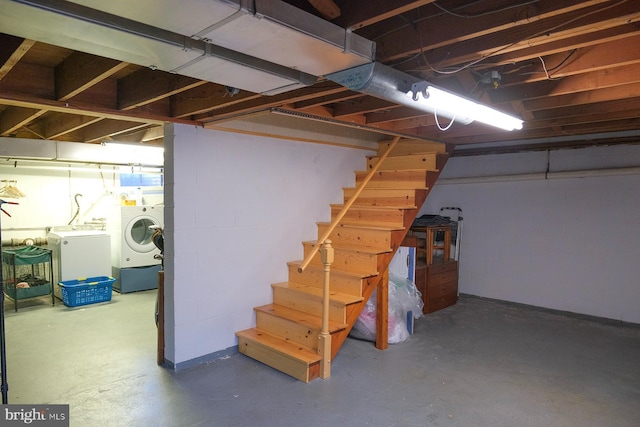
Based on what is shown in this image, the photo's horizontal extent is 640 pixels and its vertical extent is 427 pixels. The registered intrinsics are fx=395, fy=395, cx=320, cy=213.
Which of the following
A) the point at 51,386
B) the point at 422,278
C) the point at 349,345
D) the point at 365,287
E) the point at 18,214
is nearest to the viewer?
the point at 51,386

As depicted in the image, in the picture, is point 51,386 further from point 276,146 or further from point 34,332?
point 276,146

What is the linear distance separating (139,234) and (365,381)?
467cm

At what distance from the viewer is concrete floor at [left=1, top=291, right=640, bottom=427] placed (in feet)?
8.97

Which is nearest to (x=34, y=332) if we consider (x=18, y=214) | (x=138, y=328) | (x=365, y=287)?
(x=138, y=328)

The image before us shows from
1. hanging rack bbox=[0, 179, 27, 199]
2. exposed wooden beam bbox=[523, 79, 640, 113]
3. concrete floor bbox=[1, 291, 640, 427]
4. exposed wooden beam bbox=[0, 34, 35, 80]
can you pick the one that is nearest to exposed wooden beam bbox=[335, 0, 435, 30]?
exposed wooden beam bbox=[0, 34, 35, 80]

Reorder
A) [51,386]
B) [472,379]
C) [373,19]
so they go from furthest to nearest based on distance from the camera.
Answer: [472,379]
[51,386]
[373,19]

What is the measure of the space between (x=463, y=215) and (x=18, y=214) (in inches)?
261

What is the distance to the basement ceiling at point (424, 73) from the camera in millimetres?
1686

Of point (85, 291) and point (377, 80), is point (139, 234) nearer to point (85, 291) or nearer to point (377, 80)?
point (85, 291)

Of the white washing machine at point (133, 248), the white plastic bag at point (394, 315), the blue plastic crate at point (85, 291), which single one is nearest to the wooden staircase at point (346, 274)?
the white plastic bag at point (394, 315)

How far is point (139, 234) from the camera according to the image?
6.39 m

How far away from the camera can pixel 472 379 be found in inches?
130

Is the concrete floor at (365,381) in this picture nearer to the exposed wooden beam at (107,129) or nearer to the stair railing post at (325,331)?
the stair railing post at (325,331)

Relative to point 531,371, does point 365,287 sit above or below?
above
